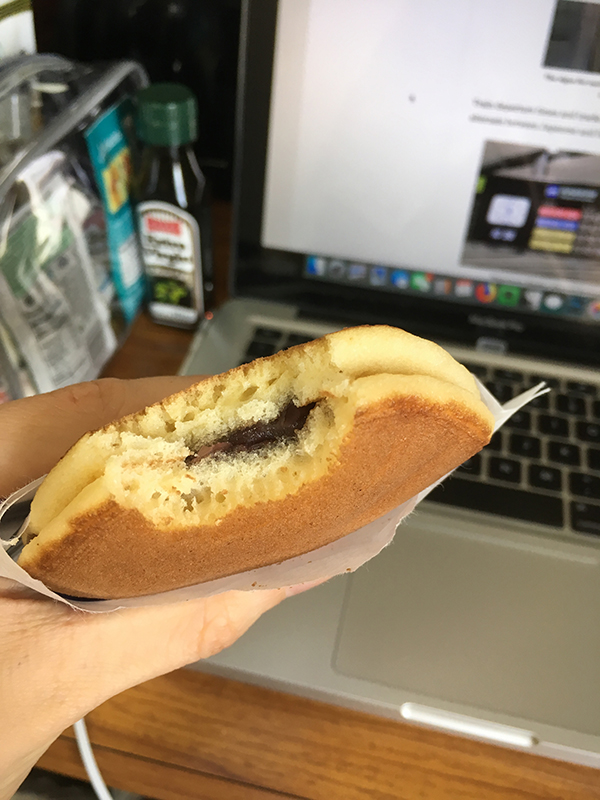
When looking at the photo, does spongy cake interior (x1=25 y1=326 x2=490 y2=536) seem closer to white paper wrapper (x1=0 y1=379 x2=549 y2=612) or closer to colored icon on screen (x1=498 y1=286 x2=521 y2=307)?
white paper wrapper (x1=0 y1=379 x2=549 y2=612)

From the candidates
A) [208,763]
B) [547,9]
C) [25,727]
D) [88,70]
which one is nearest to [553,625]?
[208,763]

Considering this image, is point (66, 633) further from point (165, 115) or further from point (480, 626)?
point (165, 115)

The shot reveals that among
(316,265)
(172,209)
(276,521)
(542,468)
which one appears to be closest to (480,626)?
(542,468)

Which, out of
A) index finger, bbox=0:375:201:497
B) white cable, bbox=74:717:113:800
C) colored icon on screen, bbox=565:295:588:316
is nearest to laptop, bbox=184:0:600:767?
colored icon on screen, bbox=565:295:588:316

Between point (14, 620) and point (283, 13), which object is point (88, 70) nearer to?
point (283, 13)

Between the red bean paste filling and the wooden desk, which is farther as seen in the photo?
the wooden desk

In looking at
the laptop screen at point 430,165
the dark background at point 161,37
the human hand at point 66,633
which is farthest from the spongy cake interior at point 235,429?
the dark background at point 161,37
